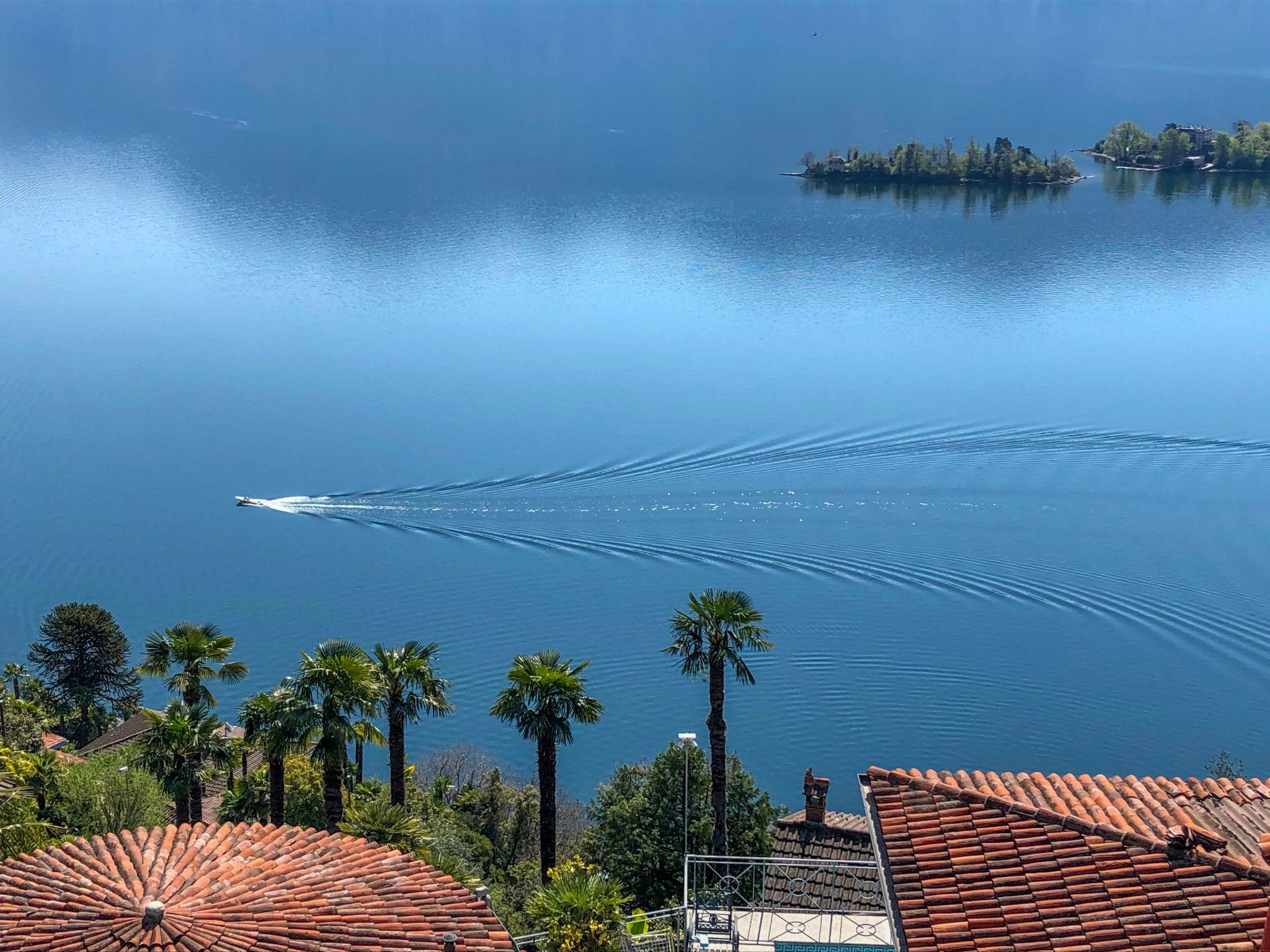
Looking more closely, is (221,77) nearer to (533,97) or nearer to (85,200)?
(533,97)

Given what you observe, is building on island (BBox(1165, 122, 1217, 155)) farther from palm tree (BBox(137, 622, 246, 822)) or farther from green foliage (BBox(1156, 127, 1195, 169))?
palm tree (BBox(137, 622, 246, 822))

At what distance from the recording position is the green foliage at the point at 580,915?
61.0 feet

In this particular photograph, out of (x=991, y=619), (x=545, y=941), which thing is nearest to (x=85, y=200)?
(x=991, y=619)

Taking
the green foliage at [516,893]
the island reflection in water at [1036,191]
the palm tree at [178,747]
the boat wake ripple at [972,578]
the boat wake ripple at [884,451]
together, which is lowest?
the green foliage at [516,893]

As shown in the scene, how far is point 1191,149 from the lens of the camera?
120 meters

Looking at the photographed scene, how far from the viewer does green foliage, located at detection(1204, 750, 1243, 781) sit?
37000mm

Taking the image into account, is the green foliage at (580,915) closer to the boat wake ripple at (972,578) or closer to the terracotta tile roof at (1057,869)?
the terracotta tile roof at (1057,869)

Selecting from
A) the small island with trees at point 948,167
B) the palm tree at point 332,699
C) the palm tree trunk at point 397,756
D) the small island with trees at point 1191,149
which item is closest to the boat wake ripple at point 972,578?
the palm tree trunk at point 397,756

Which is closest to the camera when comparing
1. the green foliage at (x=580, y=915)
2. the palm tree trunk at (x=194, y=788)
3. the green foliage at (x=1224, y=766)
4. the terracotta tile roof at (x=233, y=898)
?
the terracotta tile roof at (x=233, y=898)

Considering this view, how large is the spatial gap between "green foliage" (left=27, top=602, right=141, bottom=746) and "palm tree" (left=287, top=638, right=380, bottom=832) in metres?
21.8

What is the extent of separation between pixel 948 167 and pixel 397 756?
98668 mm

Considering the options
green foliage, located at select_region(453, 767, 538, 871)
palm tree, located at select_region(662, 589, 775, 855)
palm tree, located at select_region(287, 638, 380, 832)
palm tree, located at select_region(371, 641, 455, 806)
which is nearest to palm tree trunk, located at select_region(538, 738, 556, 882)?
palm tree, located at select_region(371, 641, 455, 806)

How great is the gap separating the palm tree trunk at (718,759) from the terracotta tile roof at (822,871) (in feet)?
6.15

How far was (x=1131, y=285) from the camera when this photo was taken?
78125 millimetres
